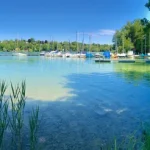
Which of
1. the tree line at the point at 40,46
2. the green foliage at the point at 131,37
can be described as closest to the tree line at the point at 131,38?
the green foliage at the point at 131,37

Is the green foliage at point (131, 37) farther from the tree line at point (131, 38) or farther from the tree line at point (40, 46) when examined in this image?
the tree line at point (40, 46)

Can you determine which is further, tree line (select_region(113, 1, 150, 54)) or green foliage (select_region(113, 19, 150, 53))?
green foliage (select_region(113, 19, 150, 53))

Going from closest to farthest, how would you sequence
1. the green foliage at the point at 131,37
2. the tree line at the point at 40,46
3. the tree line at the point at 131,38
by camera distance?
the tree line at the point at 131,38, the green foliage at the point at 131,37, the tree line at the point at 40,46

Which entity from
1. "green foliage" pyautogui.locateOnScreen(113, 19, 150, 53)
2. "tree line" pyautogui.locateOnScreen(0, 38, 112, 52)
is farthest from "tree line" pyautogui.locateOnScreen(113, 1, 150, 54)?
"tree line" pyautogui.locateOnScreen(0, 38, 112, 52)

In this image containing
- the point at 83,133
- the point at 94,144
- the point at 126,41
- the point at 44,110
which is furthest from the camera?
the point at 126,41

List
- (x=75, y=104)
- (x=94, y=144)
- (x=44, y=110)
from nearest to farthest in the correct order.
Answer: (x=94, y=144)
(x=44, y=110)
(x=75, y=104)

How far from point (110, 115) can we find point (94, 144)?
139 inches

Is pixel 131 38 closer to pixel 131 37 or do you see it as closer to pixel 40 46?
pixel 131 37

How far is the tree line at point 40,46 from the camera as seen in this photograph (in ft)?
419

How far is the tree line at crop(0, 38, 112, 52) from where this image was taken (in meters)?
128

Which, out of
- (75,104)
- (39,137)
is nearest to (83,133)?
(39,137)

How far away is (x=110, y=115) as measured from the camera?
11.0 meters

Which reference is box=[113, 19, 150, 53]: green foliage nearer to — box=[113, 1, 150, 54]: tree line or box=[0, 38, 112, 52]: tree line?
box=[113, 1, 150, 54]: tree line

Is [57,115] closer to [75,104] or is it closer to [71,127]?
[71,127]
